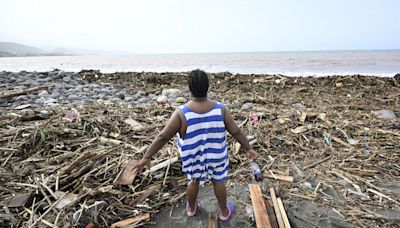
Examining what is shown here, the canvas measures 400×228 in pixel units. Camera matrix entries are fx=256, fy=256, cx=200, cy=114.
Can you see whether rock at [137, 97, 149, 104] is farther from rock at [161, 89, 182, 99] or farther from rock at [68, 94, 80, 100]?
rock at [68, 94, 80, 100]

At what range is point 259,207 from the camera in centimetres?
276

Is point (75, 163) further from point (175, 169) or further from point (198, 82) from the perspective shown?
point (198, 82)

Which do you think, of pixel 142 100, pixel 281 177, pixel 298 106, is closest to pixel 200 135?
pixel 281 177

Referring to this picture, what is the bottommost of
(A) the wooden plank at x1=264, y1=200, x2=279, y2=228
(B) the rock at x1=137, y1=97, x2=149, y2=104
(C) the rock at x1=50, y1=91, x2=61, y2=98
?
(A) the wooden plank at x1=264, y1=200, x2=279, y2=228

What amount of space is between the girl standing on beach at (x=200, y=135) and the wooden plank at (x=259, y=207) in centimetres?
37

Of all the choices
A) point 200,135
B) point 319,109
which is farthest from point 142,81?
point 200,135

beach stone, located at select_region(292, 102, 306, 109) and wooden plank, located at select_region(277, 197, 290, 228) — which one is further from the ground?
beach stone, located at select_region(292, 102, 306, 109)

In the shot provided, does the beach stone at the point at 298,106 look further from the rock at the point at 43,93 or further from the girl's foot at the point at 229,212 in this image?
the rock at the point at 43,93

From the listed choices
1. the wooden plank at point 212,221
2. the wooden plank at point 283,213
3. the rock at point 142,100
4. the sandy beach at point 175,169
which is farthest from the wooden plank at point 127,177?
the rock at point 142,100

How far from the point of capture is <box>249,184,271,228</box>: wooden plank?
2.54 metres

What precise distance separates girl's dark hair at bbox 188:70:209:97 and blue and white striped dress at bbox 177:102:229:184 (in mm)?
190

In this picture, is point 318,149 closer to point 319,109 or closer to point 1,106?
point 319,109

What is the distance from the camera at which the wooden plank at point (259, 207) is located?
8.32 ft

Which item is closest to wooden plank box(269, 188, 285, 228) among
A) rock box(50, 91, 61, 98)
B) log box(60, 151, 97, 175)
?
log box(60, 151, 97, 175)
